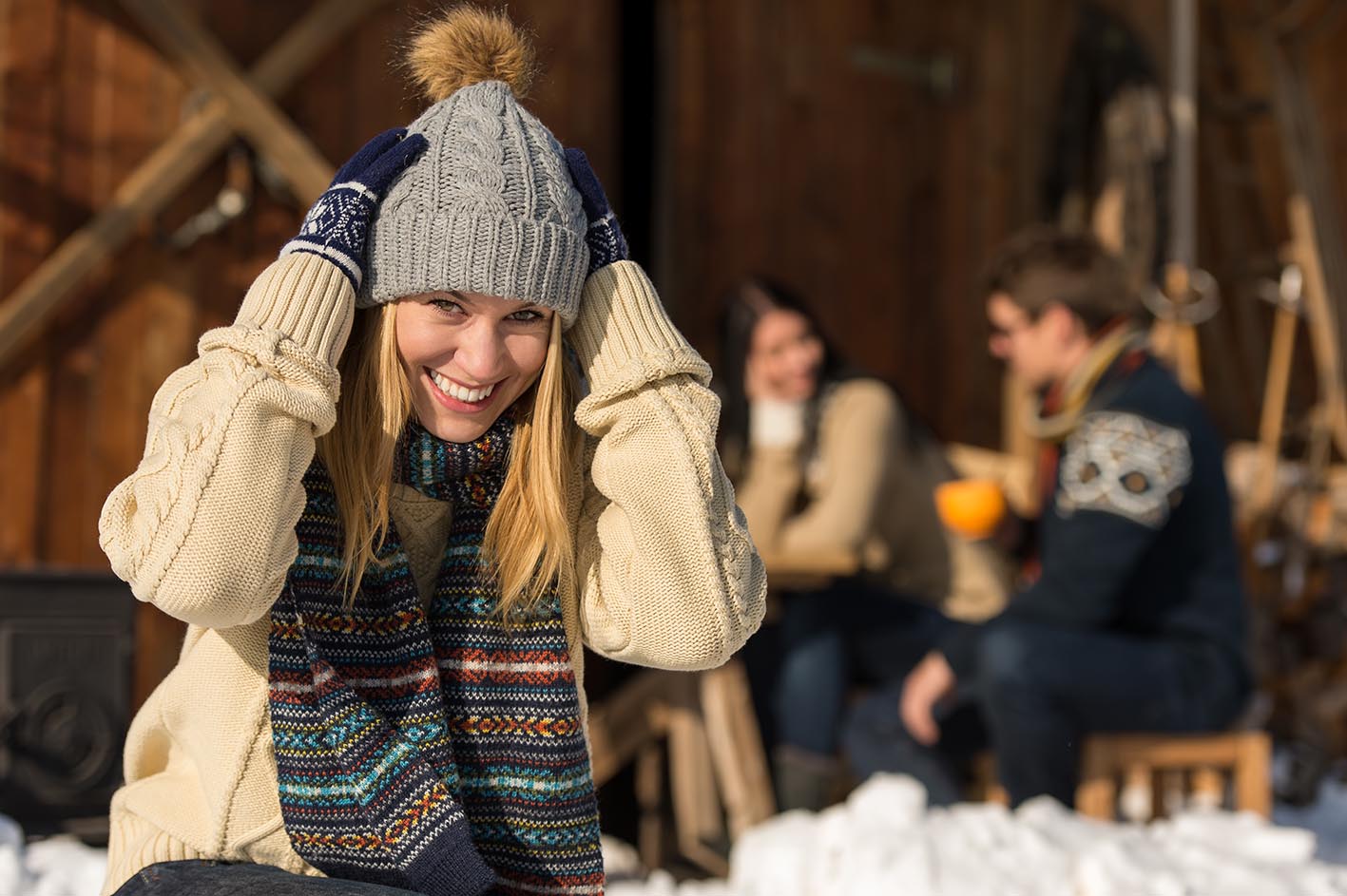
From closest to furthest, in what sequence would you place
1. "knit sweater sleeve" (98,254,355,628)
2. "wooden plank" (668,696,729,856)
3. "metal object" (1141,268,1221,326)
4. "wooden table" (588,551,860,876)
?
"knit sweater sleeve" (98,254,355,628) → "wooden table" (588,551,860,876) → "wooden plank" (668,696,729,856) → "metal object" (1141,268,1221,326)

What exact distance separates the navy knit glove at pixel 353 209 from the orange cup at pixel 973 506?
2.20 m

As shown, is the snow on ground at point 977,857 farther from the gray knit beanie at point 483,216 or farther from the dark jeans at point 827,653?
the gray knit beanie at point 483,216

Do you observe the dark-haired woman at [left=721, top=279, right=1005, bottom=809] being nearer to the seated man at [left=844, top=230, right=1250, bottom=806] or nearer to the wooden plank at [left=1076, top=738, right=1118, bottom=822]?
the seated man at [left=844, top=230, right=1250, bottom=806]

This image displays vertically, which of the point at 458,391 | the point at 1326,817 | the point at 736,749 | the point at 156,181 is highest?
the point at 156,181

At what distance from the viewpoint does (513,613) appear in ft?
6.52

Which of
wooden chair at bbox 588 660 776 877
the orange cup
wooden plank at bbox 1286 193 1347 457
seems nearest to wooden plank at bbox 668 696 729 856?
wooden chair at bbox 588 660 776 877

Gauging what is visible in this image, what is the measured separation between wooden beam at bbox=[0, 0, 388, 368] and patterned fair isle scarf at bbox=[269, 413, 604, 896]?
80.6 inches

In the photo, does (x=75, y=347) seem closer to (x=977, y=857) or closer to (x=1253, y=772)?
(x=977, y=857)

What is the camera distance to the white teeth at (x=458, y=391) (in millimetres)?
1912

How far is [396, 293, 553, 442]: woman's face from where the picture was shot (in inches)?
74.4

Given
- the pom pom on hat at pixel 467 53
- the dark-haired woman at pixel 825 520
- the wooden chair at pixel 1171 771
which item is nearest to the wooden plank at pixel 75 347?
the dark-haired woman at pixel 825 520

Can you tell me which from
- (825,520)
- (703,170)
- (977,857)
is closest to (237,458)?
(977,857)

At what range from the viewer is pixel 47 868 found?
2.77 metres

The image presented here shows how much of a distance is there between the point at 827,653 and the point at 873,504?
1.48 ft
